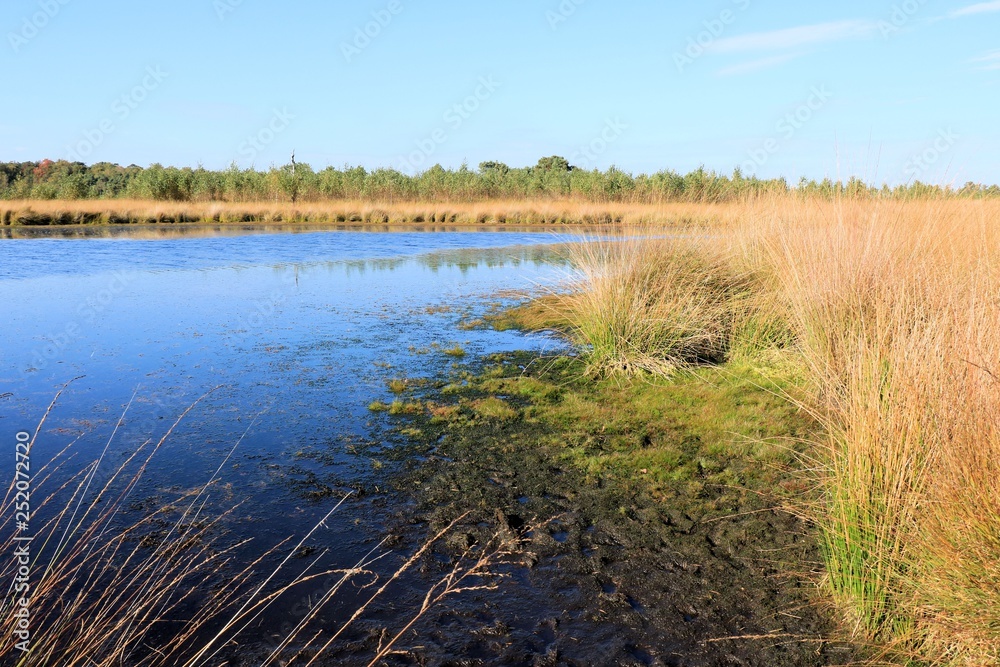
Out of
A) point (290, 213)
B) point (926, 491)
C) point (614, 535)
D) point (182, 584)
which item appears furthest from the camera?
point (290, 213)

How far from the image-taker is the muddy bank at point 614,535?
2865 millimetres

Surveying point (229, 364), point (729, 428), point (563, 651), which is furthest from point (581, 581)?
point (229, 364)

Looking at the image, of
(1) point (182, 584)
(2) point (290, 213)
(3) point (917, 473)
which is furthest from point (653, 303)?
(2) point (290, 213)

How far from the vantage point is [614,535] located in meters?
3.75

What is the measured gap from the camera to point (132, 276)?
13.7 m

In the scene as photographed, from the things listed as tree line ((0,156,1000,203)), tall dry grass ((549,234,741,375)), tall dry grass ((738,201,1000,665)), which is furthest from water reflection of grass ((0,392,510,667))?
tree line ((0,156,1000,203))

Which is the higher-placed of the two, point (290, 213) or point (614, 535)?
point (290, 213)

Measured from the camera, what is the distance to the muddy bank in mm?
2865

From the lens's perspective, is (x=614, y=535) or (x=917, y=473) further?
(x=614, y=535)

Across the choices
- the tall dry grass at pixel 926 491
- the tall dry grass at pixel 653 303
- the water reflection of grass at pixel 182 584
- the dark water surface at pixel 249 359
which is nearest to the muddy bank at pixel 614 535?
the water reflection of grass at pixel 182 584

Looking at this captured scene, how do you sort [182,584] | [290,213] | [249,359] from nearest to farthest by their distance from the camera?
[182,584]
[249,359]
[290,213]

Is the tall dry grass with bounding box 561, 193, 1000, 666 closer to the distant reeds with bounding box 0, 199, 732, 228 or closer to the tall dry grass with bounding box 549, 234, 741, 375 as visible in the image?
the tall dry grass with bounding box 549, 234, 741, 375

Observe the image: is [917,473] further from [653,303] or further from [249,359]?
[249,359]

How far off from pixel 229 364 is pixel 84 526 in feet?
Result: 11.7
